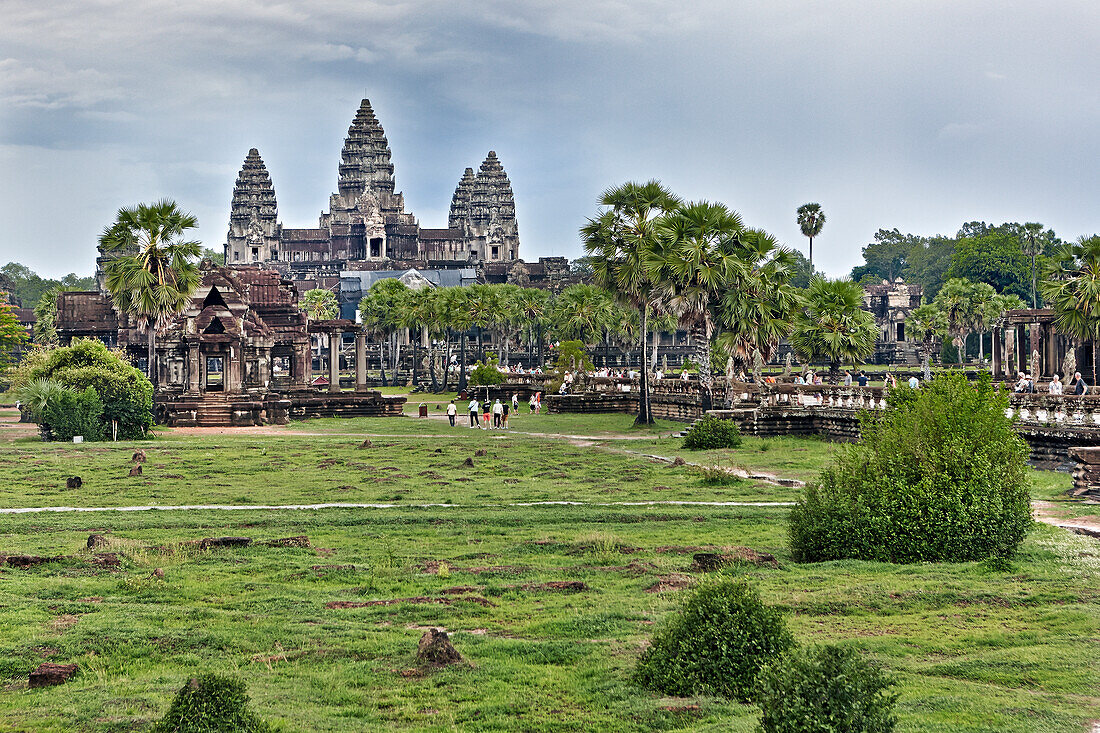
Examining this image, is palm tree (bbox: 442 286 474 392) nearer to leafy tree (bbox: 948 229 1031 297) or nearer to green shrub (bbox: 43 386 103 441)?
green shrub (bbox: 43 386 103 441)

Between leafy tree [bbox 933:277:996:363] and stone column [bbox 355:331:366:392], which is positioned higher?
leafy tree [bbox 933:277:996:363]

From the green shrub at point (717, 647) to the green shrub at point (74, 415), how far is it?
112 feet

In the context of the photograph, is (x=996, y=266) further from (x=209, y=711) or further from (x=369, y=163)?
(x=209, y=711)

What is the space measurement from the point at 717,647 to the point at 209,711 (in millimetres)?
4840

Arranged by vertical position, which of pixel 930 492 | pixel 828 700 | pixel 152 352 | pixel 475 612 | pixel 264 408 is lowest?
pixel 475 612

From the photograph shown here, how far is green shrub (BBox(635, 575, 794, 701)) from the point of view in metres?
11.7

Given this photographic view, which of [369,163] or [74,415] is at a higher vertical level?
[369,163]

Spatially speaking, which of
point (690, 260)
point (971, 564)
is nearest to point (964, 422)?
point (971, 564)

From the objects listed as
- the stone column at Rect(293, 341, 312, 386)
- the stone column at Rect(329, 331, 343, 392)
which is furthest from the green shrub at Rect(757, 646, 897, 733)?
the stone column at Rect(329, 331, 343, 392)

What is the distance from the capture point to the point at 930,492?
17688 mm

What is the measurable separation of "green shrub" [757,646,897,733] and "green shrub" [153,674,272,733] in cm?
419

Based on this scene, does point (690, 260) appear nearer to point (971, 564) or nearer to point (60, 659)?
point (971, 564)

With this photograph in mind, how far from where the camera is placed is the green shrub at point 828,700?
903 cm

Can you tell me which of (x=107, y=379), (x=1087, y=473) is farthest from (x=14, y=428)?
(x=1087, y=473)
